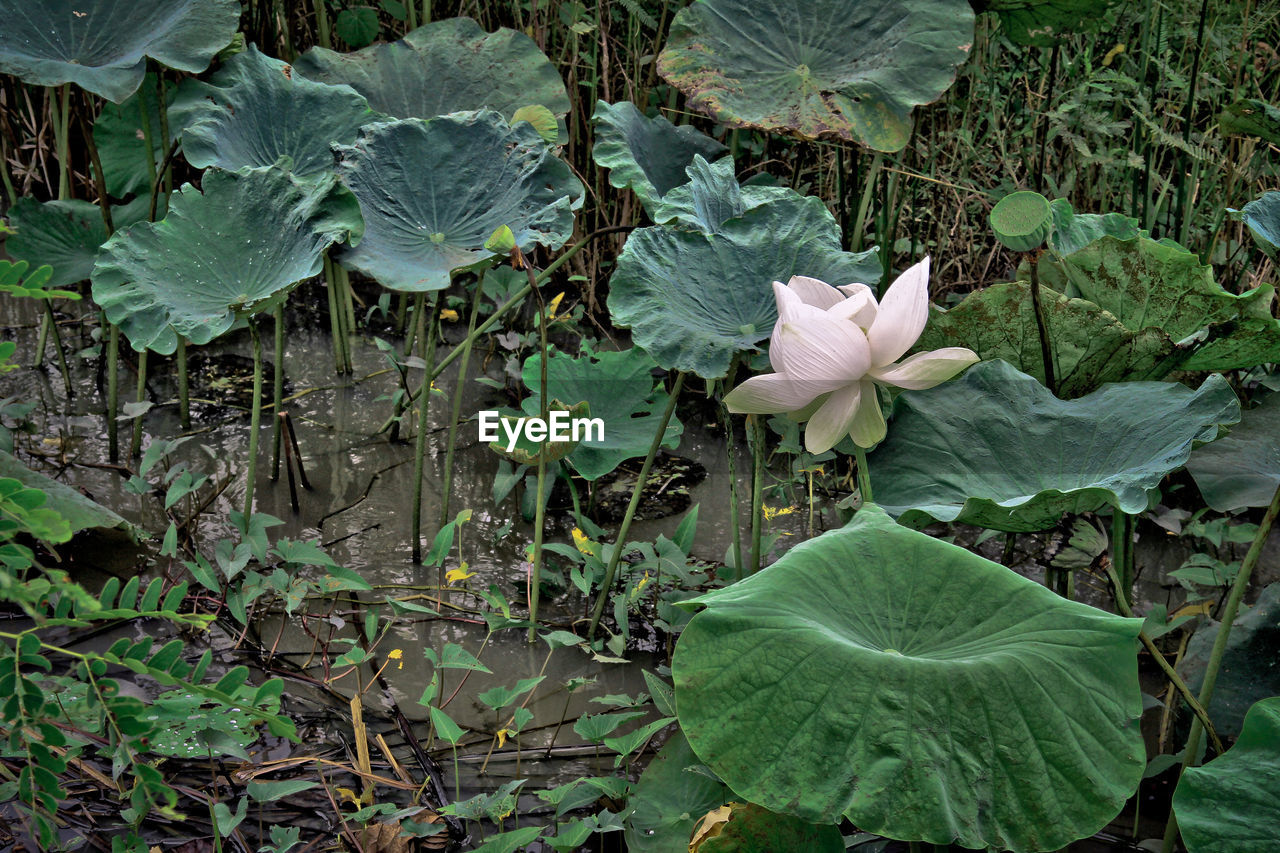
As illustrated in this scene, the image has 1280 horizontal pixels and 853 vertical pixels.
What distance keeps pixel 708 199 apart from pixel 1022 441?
2.48ft

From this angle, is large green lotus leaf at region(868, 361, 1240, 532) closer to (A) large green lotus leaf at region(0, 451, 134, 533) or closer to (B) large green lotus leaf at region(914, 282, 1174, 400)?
(B) large green lotus leaf at region(914, 282, 1174, 400)

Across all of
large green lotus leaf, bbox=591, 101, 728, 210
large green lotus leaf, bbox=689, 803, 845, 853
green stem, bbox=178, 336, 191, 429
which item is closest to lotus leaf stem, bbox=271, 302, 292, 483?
green stem, bbox=178, 336, 191, 429

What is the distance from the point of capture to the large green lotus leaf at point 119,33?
2.22 meters

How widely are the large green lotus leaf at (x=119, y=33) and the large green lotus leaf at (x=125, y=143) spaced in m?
0.25

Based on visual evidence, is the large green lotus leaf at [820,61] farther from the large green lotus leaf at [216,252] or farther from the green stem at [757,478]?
the large green lotus leaf at [216,252]

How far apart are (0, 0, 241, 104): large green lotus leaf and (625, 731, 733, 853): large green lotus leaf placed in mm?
1786

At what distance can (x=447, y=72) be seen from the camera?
8.66 ft

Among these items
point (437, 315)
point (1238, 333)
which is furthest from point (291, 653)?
point (1238, 333)

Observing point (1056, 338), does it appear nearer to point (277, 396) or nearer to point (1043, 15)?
point (1043, 15)

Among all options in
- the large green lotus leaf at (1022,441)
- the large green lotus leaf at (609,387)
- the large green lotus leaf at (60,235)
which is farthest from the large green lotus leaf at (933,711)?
the large green lotus leaf at (60,235)

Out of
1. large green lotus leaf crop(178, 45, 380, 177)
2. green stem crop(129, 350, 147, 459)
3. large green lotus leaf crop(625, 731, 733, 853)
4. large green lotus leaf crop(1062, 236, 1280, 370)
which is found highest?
large green lotus leaf crop(178, 45, 380, 177)

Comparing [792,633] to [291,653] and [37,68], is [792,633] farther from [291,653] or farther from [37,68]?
[37,68]

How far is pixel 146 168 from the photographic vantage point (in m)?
2.69

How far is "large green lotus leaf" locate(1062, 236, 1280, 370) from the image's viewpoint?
1569mm
